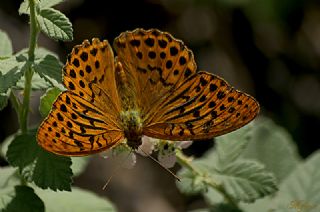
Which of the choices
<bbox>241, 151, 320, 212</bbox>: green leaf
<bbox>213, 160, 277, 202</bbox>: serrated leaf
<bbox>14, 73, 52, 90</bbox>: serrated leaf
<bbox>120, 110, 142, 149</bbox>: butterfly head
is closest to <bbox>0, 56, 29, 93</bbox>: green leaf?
<bbox>14, 73, 52, 90</bbox>: serrated leaf

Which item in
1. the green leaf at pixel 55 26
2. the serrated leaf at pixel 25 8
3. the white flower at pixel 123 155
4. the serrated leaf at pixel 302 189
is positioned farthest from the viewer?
the serrated leaf at pixel 302 189

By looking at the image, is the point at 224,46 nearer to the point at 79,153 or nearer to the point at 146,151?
the point at 146,151

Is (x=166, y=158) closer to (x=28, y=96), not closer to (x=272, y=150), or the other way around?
(x=28, y=96)

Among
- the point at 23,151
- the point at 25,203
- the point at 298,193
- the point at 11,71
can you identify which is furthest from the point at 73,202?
the point at 298,193

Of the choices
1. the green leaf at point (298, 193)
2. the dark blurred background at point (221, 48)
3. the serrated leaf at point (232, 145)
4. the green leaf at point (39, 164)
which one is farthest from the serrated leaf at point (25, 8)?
the dark blurred background at point (221, 48)

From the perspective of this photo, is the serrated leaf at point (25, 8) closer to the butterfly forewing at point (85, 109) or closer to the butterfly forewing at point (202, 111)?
the butterfly forewing at point (85, 109)
